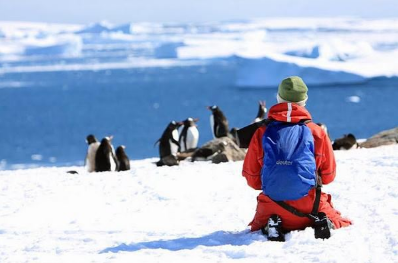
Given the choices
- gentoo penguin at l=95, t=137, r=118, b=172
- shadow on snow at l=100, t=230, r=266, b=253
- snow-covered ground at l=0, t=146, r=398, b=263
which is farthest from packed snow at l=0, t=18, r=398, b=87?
shadow on snow at l=100, t=230, r=266, b=253

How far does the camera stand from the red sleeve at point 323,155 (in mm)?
3203

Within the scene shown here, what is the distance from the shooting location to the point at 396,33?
346ft

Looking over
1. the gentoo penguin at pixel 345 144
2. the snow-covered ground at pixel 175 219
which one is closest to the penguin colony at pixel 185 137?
the gentoo penguin at pixel 345 144

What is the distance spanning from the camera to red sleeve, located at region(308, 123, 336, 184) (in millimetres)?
3203

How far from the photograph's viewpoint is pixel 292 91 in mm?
3229

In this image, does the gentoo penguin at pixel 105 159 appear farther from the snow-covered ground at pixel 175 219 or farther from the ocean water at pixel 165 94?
the ocean water at pixel 165 94

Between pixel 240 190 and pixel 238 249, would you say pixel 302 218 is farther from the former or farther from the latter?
pixel 240 190

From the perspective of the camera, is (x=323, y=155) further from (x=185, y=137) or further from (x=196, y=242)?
(x=185, y=137)

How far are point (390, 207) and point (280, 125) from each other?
1049mm

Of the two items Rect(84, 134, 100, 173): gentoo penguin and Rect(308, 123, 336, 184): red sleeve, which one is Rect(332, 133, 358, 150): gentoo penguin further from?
Rect(308, 123, 336, 184): red sleeve

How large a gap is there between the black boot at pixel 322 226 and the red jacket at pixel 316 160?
0.19 feet

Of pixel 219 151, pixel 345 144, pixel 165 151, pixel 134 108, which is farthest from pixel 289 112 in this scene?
pixel 134 108

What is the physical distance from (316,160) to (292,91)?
0.33m

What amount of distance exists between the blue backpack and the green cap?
0.13 meters
